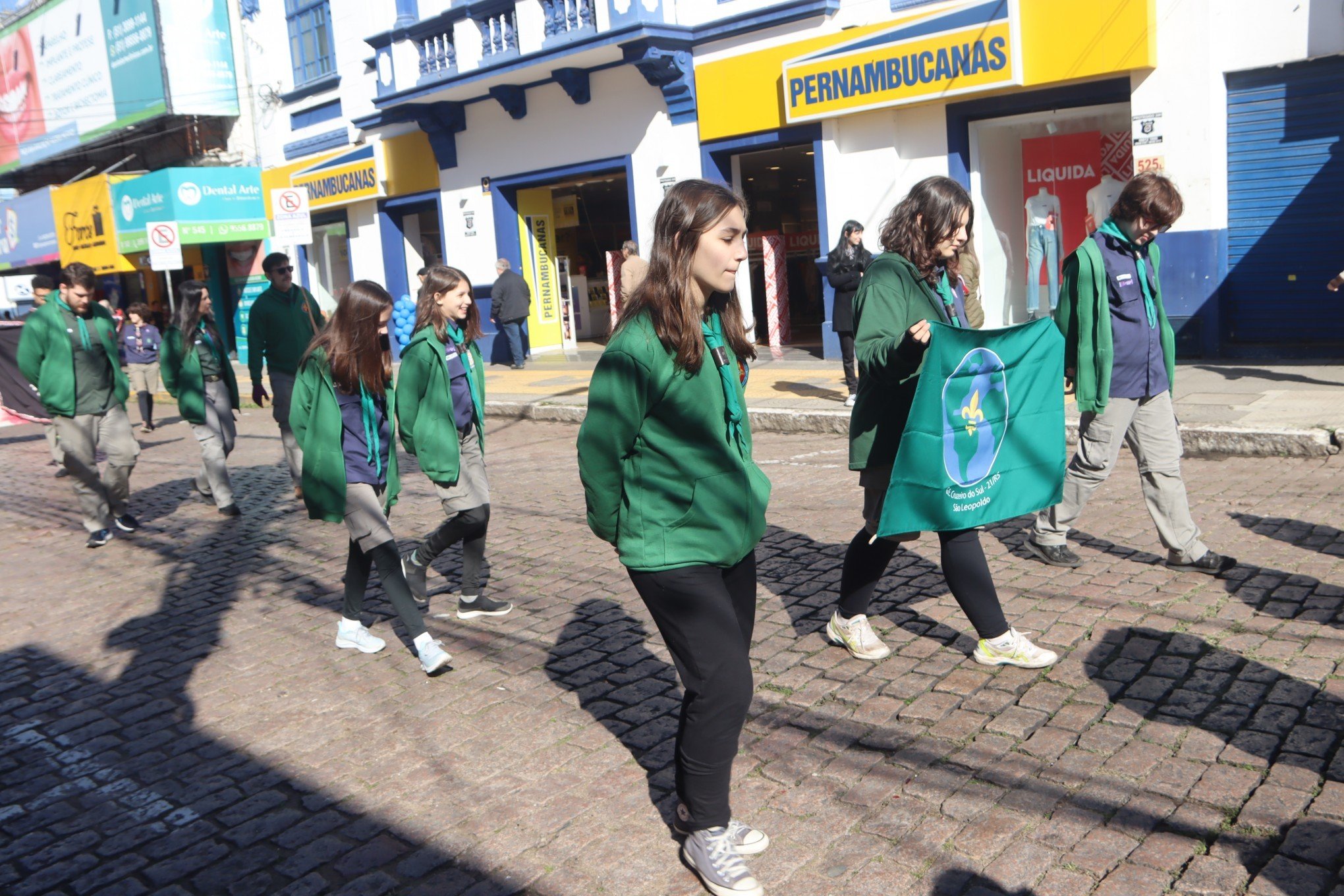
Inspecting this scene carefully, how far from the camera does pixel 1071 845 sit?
128 inches

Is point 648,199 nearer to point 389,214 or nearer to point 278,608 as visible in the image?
point 389,214

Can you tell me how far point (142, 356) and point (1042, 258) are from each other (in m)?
11.7

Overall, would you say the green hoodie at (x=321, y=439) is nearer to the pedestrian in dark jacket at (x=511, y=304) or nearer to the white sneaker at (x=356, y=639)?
the white sneaker at (x=356, y=639)

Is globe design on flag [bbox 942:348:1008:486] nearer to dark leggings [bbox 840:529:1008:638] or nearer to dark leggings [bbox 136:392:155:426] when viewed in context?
dark leggings [bbox 840:529:1008:638]

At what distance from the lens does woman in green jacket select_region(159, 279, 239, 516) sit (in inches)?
351

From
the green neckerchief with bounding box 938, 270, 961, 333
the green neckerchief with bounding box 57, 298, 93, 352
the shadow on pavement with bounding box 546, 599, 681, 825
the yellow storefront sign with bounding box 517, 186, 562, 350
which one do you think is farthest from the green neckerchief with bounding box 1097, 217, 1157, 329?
the yellow storefront sign with bounding box 517, 186, 562, 350

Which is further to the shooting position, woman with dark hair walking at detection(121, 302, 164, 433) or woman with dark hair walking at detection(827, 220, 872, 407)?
woman with dark hair walking at detection(121, 302, 164, 433)

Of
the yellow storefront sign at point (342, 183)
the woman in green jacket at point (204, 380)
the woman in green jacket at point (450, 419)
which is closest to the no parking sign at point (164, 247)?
the yellow storefront sign at point (342, 183)

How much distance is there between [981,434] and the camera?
4.25m

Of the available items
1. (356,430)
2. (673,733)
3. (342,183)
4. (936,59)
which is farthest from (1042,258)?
(342,183)

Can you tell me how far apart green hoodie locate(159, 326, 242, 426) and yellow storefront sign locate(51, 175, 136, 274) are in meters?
20.2

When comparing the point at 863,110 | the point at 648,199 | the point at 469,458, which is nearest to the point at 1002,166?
the point at 863,110

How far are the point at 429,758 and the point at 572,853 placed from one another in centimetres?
97

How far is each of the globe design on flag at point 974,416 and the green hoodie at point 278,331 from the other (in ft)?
19.0
